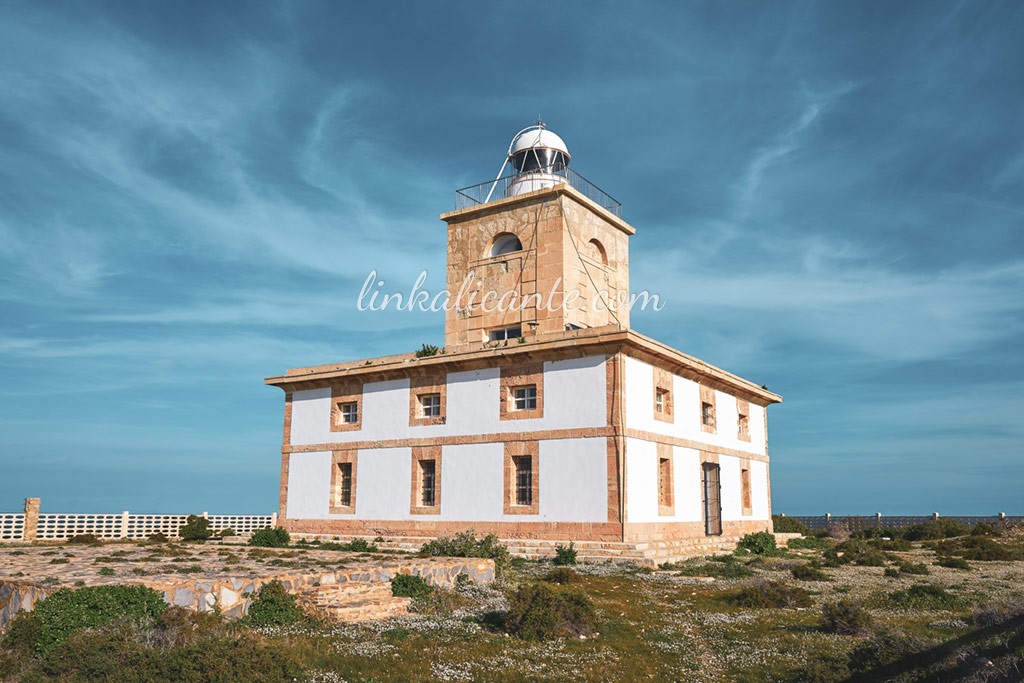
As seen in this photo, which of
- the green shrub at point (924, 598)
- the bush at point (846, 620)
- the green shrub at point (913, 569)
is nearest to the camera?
the bush at point (846, 620)

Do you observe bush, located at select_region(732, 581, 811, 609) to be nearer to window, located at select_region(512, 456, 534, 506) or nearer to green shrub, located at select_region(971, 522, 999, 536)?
window, located at select_region(512, 456, 534, 506)

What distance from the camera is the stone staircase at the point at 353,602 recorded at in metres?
10.9

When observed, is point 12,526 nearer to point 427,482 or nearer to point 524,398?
point 427,482

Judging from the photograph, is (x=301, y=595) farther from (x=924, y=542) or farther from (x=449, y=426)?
(x=924, y=542)

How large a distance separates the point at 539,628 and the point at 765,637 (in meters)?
3.37

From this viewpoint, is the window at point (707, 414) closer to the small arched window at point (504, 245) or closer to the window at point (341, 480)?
the small arched window at point (504, 245)

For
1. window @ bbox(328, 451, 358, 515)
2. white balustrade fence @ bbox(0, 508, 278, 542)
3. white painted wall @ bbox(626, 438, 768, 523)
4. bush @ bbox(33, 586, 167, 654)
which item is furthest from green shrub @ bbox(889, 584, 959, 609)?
white balustrade fence @ bbox(0, 508, 278, 542)

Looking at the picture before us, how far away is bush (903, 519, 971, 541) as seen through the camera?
3538cm

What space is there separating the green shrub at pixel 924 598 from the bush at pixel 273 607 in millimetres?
10618

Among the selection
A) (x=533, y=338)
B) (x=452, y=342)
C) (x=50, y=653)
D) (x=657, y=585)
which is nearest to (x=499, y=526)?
(x=533, y=338)

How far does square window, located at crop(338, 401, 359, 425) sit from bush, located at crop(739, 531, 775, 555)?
14.2 m

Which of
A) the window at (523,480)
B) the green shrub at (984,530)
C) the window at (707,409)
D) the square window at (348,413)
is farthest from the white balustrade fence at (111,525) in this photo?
the green shrub at (984,530)

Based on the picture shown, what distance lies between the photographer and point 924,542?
107 ft

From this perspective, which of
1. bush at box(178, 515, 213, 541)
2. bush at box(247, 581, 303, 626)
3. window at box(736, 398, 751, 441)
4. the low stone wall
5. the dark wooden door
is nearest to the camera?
the low stone wall
